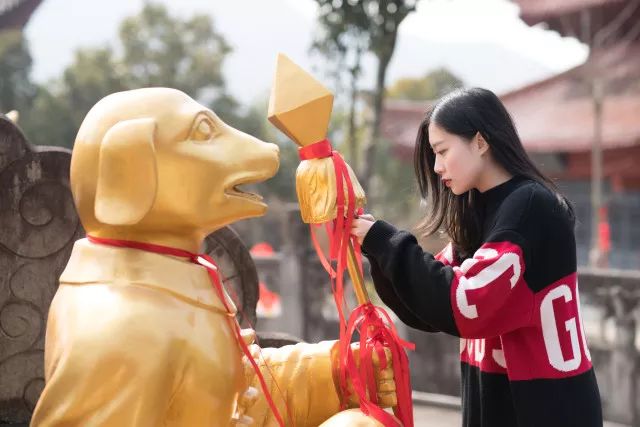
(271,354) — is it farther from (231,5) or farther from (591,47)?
(231,5)

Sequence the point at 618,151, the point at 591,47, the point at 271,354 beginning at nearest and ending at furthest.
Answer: the point at 271,354 < the point at 618,151 < the point at 591,47

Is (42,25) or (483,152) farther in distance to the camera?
(42,25)

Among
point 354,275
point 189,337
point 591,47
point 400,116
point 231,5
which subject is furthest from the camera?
point 231,5

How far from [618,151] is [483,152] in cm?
925

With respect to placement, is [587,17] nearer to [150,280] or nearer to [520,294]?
[520,294]

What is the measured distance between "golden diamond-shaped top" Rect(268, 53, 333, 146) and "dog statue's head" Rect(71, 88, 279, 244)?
78 mm

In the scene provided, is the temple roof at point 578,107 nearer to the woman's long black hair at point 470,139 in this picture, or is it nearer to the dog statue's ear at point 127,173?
the woman's long black hair at point 470,139

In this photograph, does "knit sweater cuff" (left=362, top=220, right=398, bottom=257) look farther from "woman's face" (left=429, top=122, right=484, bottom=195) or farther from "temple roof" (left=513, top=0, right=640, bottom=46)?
"temple roof" (left=513, top=0, right=640, bottom=46)

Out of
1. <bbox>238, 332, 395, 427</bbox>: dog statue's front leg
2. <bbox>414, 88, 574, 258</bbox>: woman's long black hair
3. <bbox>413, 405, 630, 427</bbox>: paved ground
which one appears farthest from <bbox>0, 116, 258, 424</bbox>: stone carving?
<bbox>413, 405, 630, 427</bbox>: paved ground

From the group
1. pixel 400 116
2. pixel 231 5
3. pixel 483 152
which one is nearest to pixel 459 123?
pixel 483 152

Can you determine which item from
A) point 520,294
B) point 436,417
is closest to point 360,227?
point 520,294

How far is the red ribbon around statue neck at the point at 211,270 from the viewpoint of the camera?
171 cm

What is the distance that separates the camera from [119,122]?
166cm

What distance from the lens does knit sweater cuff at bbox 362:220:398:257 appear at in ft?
5.86
